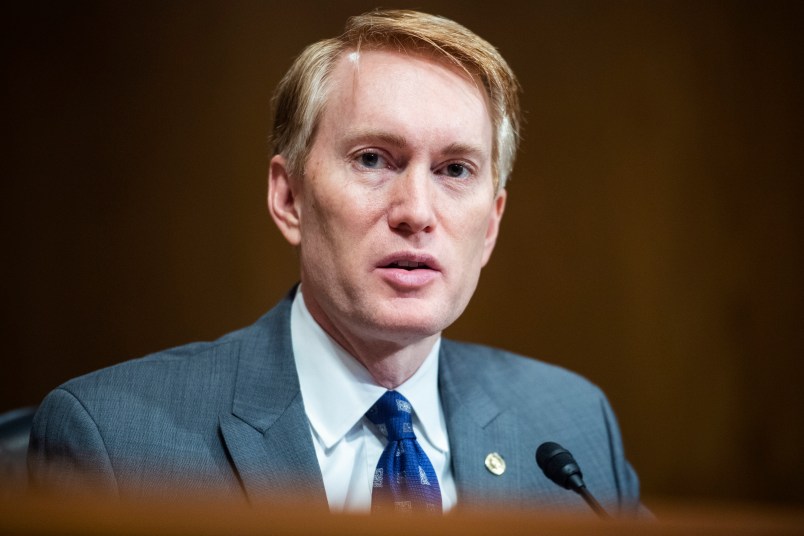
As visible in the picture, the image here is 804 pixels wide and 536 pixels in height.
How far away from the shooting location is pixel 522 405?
180 centimetres

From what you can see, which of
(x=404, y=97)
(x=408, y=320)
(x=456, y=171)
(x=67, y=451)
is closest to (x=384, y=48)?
(x=404, y=97)

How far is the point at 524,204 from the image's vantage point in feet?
11.0

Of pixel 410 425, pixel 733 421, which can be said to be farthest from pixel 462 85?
pixel 733 421

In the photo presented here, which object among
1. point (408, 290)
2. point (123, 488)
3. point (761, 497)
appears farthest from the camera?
point (761, 497)

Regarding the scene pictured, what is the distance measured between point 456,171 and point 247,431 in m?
0.61

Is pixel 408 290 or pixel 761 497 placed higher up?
pixel 408 290

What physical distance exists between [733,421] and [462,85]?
7.49 ft

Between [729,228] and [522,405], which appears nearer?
[522,405]

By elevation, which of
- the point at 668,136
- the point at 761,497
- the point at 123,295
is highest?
the point at 668,136

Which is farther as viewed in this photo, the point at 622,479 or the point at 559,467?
the point at 622,479

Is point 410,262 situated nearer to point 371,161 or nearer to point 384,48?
point 371,161

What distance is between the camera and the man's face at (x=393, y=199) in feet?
4.71

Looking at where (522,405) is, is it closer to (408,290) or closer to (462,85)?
(408,290)

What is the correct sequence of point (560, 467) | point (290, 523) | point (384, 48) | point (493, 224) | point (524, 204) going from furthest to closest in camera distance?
point (524, 204) → point (493, 224) → point (384, 48) → point (560, 467) → point (290, 523)
